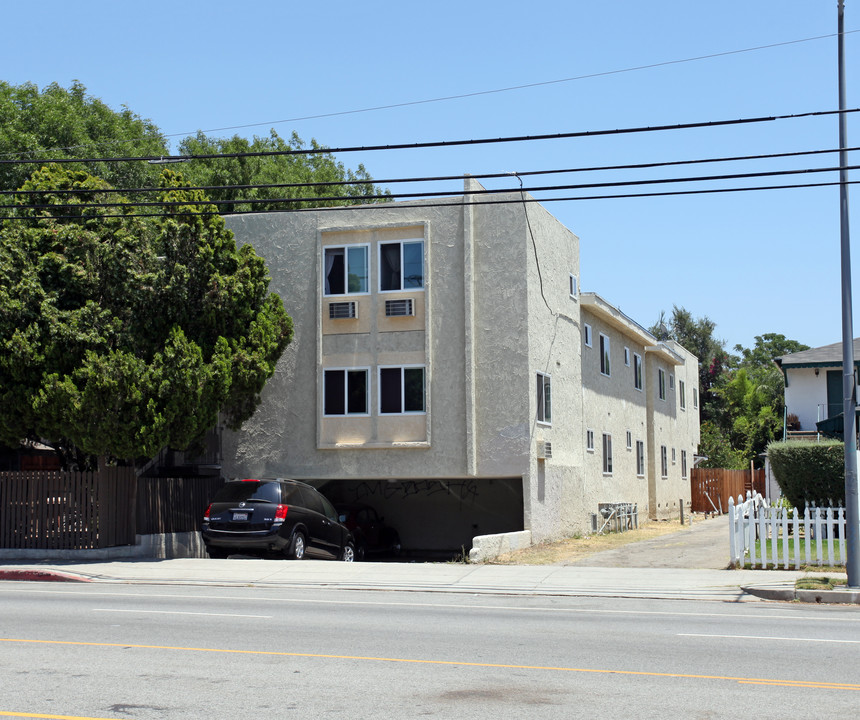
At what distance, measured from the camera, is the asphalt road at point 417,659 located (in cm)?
732

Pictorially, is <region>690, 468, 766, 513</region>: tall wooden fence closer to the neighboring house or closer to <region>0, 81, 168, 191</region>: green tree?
the neighboring house

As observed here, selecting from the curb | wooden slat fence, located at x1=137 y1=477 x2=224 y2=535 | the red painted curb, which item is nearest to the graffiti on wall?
wooden slat fence, located at x1=137 y1=477 x2=224 y2=535

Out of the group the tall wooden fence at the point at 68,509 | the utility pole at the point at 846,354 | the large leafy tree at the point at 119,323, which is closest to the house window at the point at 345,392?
the large leafy tree at the point at 119,323

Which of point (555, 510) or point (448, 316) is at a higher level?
point (448, 316)

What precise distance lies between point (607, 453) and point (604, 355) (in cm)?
319

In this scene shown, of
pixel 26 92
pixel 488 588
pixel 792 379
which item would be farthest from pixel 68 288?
pixel 792 379

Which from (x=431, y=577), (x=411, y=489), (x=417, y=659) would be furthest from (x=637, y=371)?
(x=417, y=659)

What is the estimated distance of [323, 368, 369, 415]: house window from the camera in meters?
24.6

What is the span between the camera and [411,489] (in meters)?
28.4

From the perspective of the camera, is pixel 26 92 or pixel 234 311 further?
pixel 26 92

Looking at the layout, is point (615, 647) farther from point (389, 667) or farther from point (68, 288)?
point (68, 288)

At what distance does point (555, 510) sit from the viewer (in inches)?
1008

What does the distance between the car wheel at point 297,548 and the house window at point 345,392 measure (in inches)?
192

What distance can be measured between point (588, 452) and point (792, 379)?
12.0 m
